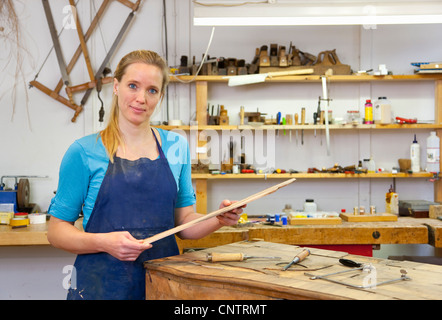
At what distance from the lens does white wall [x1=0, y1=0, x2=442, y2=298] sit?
4.25 m

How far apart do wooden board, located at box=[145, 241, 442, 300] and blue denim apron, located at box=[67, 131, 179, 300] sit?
129 mm

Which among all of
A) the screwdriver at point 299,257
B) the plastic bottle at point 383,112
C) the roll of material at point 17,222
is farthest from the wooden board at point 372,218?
the roll of material at point 17,222

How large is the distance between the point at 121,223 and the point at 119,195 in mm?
108

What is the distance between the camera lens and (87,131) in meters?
4.30

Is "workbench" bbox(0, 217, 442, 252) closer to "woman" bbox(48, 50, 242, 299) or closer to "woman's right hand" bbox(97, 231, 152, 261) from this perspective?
"woman" bbox(48, 50, 242, 299)

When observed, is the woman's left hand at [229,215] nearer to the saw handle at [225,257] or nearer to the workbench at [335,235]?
the saw handle at [225,257]

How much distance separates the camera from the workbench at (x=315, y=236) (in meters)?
3.47

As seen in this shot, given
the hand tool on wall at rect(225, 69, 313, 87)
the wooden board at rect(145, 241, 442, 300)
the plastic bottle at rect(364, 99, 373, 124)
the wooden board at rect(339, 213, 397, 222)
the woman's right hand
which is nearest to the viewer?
the wooden board at rect(145, 241, 442, 300)

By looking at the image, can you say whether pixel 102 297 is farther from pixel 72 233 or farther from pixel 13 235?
pixel 13 235

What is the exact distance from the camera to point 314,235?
349 centimetres

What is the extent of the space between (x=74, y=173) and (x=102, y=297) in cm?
48

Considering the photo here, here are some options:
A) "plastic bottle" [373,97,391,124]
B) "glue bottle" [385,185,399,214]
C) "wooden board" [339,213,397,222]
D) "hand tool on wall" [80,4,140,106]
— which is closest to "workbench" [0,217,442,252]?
"wooden board" [339,213,397,222]

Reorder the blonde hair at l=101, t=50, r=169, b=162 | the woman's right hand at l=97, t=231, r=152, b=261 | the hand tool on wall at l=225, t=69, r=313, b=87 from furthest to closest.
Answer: the hand tool on wall at l=225, t=69, r=313, b=87 < the blonde hair at l=101, t=50, r=169, b=162 < the woman's right hand at l=97, t=231, r=152, b=261

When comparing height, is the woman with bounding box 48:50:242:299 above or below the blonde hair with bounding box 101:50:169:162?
below
